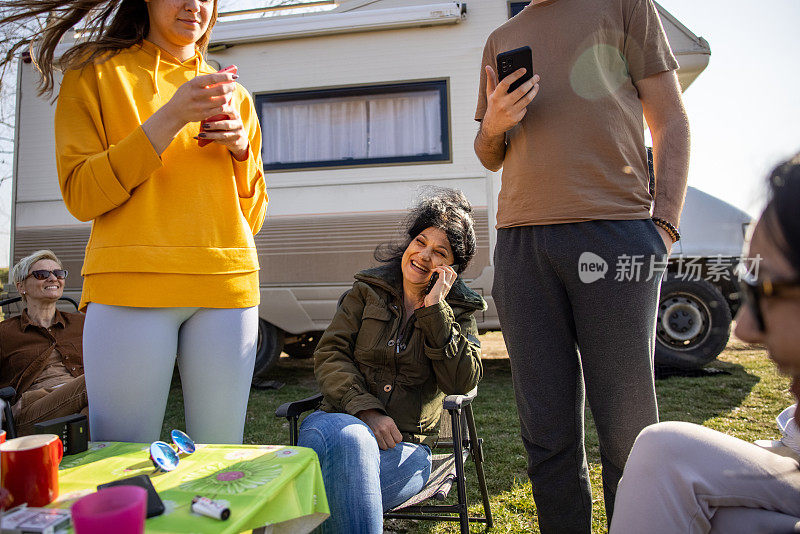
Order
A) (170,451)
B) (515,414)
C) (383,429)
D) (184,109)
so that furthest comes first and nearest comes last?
(515,414) < (383,429) < (184,109) < (170,451)

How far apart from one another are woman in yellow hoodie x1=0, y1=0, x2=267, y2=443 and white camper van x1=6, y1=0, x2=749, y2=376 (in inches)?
117

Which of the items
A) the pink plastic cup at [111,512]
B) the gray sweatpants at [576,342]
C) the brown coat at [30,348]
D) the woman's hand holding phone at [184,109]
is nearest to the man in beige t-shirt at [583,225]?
the gray sweatpants at [576,342]

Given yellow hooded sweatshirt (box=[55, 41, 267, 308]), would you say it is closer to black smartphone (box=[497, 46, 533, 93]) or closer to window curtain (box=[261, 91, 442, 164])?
black smartphone (box=[497, 46, 533, 93])

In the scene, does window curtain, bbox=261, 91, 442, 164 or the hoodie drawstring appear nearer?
the hoodie drawstring

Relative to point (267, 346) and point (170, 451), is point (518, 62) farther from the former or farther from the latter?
point (267, 346)

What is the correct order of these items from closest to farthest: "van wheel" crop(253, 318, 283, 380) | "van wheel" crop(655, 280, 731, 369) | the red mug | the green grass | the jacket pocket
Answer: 1. the red mug
2. the jacket pocket
3. the green grass
4. "van wheel" crop(655, 280, 731, 369)
5. "van wheel" crop(253, 318, 283, 380)

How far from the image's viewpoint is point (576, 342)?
1.72 m

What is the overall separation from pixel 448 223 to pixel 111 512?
5.63ft

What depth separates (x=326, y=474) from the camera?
1724 millimetres

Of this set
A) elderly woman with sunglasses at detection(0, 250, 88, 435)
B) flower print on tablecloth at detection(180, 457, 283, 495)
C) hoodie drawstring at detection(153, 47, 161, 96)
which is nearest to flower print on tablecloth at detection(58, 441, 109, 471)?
flower print on tablecloth at detection(180, 457, 283, 495)

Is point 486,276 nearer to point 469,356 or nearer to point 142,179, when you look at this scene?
point 469,356

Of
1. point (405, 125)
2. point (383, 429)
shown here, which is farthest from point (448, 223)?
point (405, 125)

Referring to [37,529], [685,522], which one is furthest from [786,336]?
[37,529]

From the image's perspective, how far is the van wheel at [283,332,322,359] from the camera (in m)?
5.83
